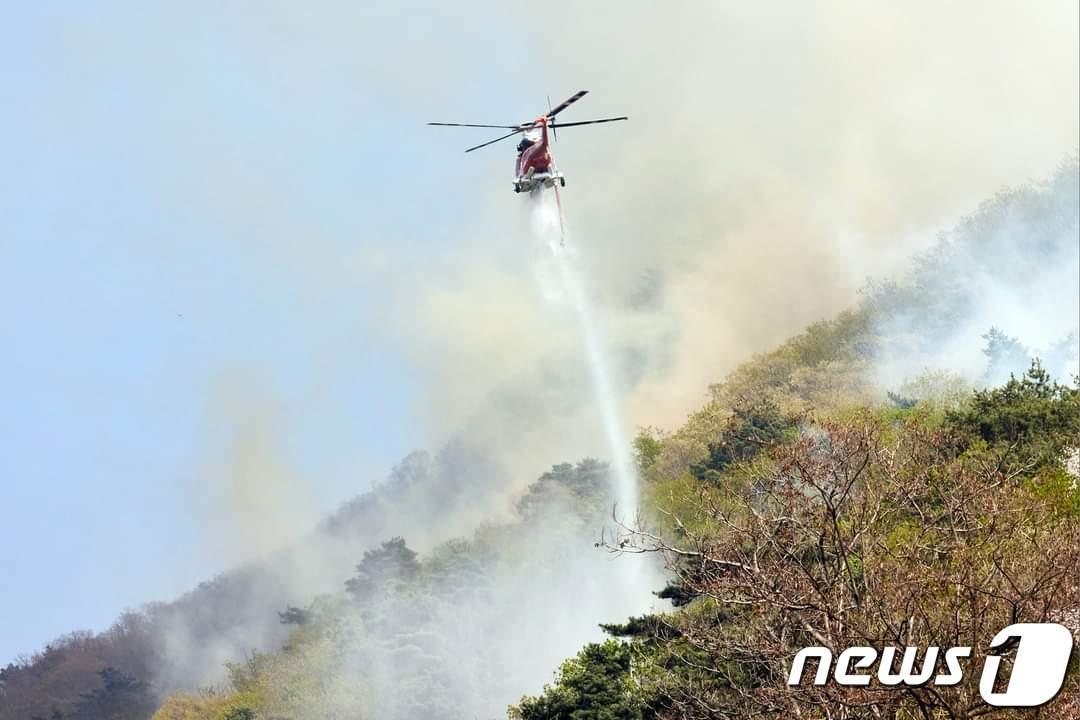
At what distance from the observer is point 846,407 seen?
88188 millimetres

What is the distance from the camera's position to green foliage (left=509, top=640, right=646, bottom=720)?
35844 mm

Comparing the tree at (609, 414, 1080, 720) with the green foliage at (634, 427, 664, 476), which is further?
the green foliage at (634, 427, 664, 476)

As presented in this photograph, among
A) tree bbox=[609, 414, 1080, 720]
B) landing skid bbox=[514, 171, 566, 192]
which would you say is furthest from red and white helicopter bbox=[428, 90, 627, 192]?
tree bbox=[609, 414, 1080, 720]

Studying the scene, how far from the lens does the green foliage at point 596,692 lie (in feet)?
118

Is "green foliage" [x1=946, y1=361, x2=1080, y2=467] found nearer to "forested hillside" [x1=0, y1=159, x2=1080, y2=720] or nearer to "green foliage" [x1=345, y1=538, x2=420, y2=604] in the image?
"forested hillside" [x1=0, y1=159, x2=1080, y2=720]

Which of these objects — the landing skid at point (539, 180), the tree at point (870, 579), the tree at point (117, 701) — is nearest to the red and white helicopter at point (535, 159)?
the landing skid at point (539, 180)

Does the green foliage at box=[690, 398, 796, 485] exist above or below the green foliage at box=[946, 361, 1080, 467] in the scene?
above

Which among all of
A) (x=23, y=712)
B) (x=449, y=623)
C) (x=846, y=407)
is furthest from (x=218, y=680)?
(x=846, y=407)

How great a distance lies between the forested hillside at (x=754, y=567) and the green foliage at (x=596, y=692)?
85mm

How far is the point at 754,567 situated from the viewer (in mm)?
22312

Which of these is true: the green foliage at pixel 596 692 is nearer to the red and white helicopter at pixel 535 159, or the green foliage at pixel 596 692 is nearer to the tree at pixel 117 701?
the red and white helicopter at pixel 535 159

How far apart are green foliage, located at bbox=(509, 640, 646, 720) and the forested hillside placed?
85mm

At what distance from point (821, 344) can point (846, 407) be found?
666 inches

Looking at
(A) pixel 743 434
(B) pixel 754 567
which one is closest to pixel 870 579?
(B) pixel 754 567
